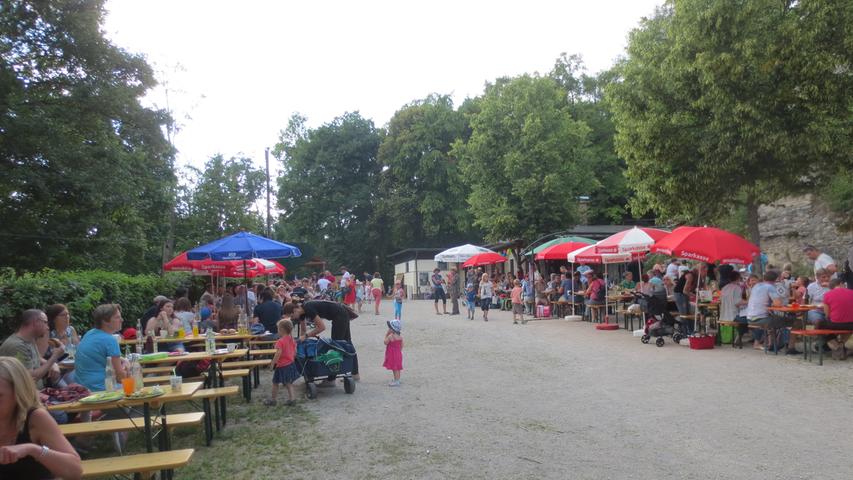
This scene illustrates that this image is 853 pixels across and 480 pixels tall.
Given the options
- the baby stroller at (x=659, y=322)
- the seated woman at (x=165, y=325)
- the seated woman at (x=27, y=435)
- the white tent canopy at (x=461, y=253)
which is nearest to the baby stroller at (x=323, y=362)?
the seated woman at (x=165, y=325)

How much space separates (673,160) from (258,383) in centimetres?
1204

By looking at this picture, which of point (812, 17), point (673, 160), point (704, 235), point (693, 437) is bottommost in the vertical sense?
point (693, 437)

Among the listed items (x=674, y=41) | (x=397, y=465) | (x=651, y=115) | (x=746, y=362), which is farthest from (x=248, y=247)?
(x=674, y=41)

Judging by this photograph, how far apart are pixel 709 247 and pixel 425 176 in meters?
36.7

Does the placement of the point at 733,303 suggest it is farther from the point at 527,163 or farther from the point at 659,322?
the point at 527,163

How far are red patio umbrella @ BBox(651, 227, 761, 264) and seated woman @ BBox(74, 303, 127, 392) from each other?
1030 centimetres

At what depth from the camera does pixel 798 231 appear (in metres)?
26.2

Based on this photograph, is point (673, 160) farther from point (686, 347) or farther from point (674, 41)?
point (686, 347)

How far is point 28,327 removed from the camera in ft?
19.9

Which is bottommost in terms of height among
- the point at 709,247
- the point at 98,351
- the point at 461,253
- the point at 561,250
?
the point at 98,351

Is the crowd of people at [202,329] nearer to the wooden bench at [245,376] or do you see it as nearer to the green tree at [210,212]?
the wooden bench at [245,376]

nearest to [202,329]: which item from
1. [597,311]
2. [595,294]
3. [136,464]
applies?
[136,464]

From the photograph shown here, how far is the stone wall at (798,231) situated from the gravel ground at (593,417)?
1526 cm

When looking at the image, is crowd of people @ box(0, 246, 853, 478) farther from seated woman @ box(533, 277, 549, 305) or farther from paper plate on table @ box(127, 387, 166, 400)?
seated woman @ box(533, 277, 549, 305)
